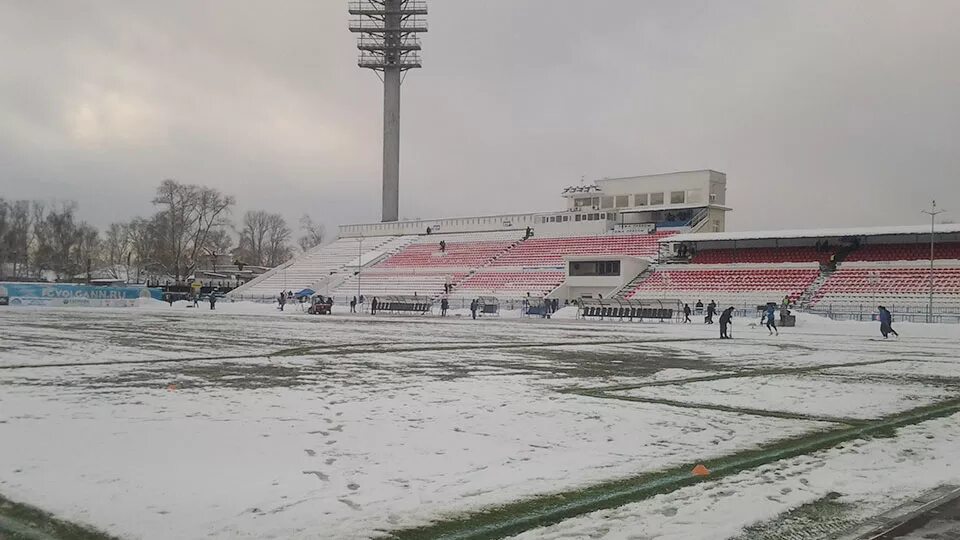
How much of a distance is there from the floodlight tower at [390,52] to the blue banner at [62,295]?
37.9 meters

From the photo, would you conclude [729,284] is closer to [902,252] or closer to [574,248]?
[902,252]

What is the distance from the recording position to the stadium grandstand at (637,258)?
159 feet

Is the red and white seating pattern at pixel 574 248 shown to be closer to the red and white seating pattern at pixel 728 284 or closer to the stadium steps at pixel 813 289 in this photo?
the red and white seating pattern at pixel 728 284

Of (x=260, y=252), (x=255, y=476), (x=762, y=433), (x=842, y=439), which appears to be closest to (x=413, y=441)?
(x=255, y=476)

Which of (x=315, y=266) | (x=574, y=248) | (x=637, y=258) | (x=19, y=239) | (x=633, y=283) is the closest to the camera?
(x=633, y=283)

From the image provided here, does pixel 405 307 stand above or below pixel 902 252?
below

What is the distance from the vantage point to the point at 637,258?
5875cm

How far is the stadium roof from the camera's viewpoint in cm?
4878

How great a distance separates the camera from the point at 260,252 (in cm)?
13775

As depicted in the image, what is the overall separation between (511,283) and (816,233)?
23482 millimetres

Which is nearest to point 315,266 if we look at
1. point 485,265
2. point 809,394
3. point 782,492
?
point 485,265

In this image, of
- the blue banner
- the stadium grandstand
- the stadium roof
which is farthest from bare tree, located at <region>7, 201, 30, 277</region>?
the stadium roof

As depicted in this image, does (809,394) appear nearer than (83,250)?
Yes

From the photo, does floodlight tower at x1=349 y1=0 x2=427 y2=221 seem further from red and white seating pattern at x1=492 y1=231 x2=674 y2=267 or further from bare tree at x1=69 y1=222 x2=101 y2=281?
bare tree at x1=69 y1=222 x2=101 y2=281
